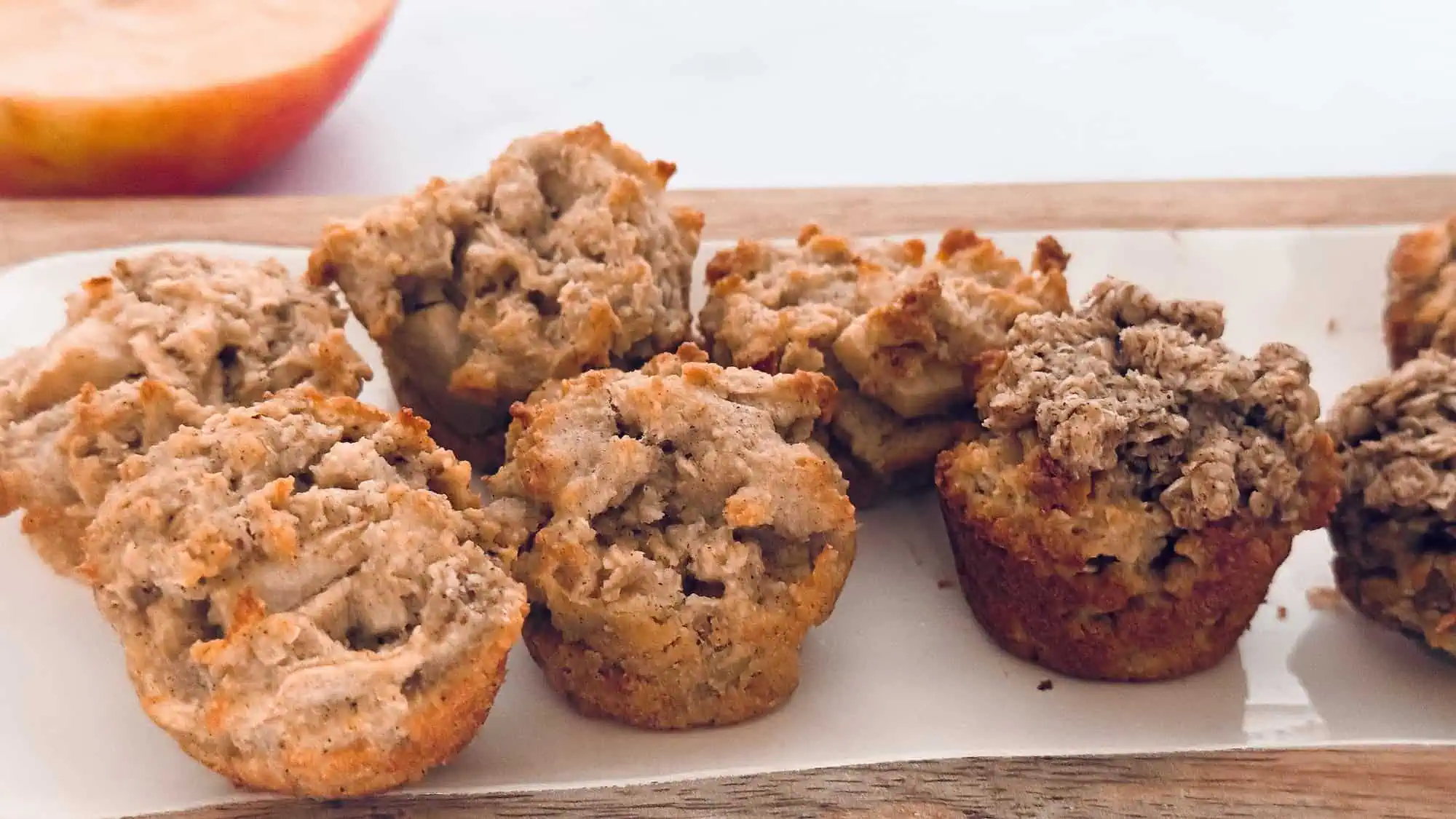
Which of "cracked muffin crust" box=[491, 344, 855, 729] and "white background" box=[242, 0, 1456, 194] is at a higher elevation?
"white background" box=[242, 0, 1456, 194]

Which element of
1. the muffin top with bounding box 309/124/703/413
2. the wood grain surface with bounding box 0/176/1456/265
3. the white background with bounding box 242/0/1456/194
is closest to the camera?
the muffin top with bounding box 309/124/703/413

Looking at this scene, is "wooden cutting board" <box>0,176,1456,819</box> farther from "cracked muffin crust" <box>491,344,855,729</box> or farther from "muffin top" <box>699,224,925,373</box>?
"muffin top" <box>699,224,925,373</box>

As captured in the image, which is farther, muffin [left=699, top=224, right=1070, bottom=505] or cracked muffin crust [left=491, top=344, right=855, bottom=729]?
muffin [left=699, top=224, right=1070, bottom=505]

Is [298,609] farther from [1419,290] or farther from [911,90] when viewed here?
[911,90]

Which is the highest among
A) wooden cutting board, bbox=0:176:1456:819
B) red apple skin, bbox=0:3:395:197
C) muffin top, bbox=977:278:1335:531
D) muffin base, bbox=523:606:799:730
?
red apple skin, bbox=0:3:395:197

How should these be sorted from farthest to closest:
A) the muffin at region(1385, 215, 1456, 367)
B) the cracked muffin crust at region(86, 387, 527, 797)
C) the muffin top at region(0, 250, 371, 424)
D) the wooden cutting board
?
the muffin at region(1385, 215, 1456, 367)
the muffin top at region(0, 250, 371, 424)
the wooden cutting board
the cracked muffin crust at region(86, 387, 527, 797)

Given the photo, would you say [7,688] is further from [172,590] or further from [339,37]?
[339,37]

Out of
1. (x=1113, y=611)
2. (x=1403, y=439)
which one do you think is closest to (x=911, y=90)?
(x=1403, y=439)

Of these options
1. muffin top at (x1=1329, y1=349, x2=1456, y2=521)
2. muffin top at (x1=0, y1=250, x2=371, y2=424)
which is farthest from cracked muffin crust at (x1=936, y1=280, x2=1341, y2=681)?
muffin top at (x1=0, y1=250, x2=371, y2=424)
